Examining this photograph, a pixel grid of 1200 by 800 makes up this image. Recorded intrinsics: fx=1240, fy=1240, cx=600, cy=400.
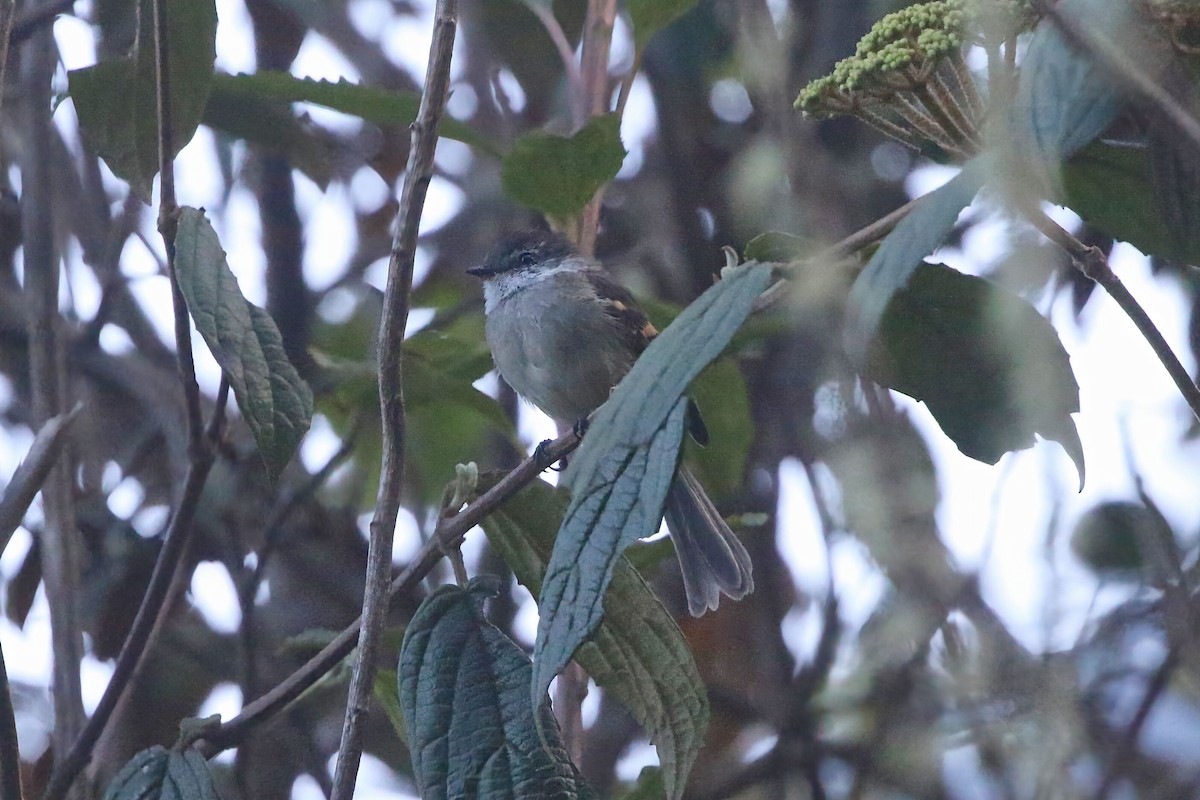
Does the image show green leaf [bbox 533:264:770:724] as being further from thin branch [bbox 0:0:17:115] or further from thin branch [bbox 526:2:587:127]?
thin branch [bbox 526:2:587:127]

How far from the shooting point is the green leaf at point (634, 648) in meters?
1.51

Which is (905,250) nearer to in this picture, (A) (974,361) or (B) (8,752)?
(A) (974,361)

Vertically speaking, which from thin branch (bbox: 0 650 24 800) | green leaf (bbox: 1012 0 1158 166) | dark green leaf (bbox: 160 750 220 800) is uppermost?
green leaf (bbox: 1012 0 1158 166)

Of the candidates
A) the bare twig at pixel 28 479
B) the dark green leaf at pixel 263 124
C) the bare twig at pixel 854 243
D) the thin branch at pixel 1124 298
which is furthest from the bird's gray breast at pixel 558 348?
the thin branch at pixel 1124 298

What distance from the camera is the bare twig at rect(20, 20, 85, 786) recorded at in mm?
1819

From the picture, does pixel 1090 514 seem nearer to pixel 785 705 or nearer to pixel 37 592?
pixel 785 705

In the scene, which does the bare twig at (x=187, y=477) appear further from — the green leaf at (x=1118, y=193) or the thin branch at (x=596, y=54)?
the green leaf at (x=1118, y=193)

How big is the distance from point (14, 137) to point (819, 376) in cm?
206

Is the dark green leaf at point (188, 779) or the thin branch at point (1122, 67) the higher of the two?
the thin branch at point (1122, 67)

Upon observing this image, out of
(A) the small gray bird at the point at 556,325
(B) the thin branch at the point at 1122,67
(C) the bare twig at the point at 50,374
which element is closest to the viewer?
(B) the thin branch at the point at 1122,67

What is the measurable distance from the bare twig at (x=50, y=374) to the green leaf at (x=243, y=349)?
41 centimetres

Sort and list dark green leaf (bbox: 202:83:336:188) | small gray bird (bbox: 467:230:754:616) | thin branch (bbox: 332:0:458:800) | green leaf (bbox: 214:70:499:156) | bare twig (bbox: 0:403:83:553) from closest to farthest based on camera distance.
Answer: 1. thin branch (bbox: 332:0:458:800)
2. bare twig (bbox: 0:403:83:553)
3. green leaf (bbox: 214:70:499:156)
4. dark green leaf (bbox: 202:83:336:188)
5. small gray bird (bbox: 467:230:754:616)

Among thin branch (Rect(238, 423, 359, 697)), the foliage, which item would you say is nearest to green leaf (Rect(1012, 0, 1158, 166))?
the foliage

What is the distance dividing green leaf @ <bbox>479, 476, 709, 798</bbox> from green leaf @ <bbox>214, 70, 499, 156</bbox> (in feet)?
2.45
